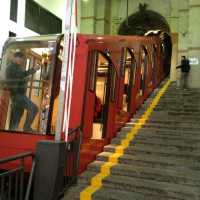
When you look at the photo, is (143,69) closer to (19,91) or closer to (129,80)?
(129,80)

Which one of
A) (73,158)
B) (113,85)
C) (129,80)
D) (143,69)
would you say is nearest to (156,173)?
(73,158)

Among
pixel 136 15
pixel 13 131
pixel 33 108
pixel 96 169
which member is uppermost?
pixel 136 15

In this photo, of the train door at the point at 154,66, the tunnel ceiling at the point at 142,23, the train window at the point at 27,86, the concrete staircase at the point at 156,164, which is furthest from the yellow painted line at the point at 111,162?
the tunnel ceiling at the point at 142,23

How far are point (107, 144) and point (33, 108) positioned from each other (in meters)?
2.08

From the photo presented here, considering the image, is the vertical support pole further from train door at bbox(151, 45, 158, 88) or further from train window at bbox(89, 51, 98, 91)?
train door at bbox(151, 45, 158, 88)

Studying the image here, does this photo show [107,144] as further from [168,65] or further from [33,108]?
[168,65]

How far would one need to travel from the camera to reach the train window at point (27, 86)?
631 centimetres

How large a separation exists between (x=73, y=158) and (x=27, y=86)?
1.80 metres

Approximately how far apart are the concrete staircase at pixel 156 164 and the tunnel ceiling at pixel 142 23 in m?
7.94

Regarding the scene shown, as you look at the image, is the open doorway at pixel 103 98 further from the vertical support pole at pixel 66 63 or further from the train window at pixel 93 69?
the vertical support pole at pixel 66 63

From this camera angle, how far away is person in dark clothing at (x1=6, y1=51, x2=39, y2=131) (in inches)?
251

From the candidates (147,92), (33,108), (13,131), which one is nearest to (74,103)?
(33,108)

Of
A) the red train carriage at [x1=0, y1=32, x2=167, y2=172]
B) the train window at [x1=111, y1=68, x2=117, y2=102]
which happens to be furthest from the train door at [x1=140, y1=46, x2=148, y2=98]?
the red train carriage at [x1=0, y1=32, x2=167, y2=172]

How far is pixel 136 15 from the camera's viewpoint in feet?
52.8
